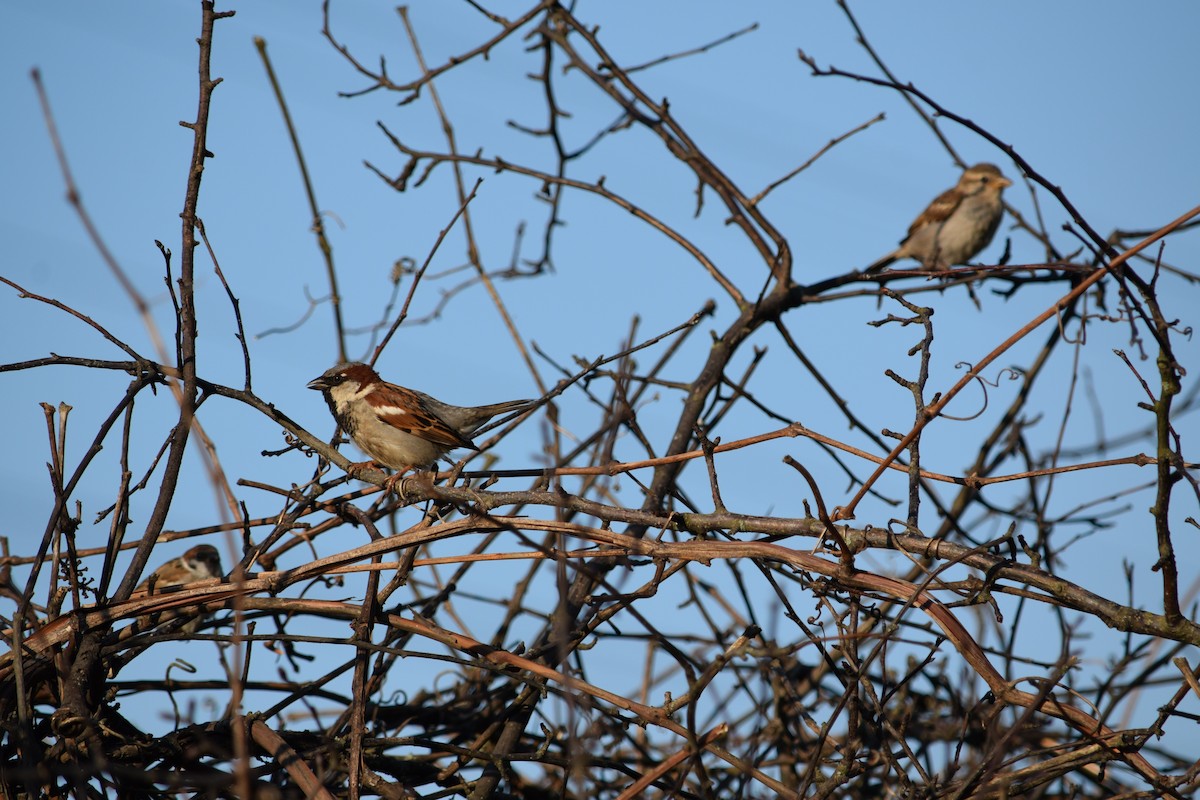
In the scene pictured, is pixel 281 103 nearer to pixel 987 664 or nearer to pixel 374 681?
pixel 374 681

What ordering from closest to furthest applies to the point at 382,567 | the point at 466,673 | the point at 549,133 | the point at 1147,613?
1. the point at 1147,613
2. the point at 382,567
3. the point at 466,673
4. the point at 549,133

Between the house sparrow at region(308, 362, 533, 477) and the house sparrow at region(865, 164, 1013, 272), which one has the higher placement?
the house sparrow at region(865, 164, 1013, 272)

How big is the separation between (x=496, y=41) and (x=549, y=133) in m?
0.45

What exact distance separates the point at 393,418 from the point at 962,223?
535 centimetres

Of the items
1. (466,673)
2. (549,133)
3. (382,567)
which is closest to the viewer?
(382,567)

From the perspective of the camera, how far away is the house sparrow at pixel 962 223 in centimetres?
824

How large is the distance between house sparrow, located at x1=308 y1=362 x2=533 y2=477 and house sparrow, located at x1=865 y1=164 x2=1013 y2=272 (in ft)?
14.6

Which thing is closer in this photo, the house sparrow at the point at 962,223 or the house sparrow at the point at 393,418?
the house sparrow at the point at 393,418

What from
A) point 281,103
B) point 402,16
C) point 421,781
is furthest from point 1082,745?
point 402,16

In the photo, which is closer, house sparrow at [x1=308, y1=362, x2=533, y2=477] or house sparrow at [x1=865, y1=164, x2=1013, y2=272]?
house sparrow at [x1=308, y1=362, x2=533, y2=477]

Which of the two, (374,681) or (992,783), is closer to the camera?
(992,783)

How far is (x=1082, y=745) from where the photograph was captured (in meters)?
2.15

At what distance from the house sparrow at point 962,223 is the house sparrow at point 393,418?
14.6ft

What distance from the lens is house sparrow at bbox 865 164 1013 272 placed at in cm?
824
